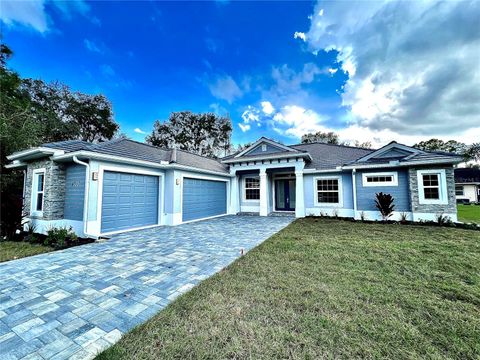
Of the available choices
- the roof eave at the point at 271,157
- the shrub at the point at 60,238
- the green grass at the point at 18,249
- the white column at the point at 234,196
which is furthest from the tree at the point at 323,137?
the green grass at the point at 18,249

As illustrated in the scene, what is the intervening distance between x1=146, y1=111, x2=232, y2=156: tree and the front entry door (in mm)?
17133

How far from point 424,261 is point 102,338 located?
20.1ft

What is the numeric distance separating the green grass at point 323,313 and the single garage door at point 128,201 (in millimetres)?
5332

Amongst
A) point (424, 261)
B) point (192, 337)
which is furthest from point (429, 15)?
point (192, 337)

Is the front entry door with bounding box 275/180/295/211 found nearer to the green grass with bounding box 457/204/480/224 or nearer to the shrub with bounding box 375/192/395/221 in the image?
the shrub with bounding box 375/192/395/221

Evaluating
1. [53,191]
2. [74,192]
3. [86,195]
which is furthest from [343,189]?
[53,191]

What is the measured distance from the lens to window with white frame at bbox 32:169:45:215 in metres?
7.99

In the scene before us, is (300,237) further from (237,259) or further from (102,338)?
(102,338)

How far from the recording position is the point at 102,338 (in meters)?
2.15

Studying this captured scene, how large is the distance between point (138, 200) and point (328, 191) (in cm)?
1017

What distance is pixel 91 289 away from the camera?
3.29 m

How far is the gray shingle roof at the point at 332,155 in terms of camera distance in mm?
12008

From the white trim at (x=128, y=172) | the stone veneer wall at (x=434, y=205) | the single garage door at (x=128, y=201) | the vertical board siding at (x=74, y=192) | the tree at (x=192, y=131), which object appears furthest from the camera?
the tree at (x=192, y=131)

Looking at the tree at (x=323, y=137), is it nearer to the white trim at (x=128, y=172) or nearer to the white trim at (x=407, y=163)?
the white trim at (x=407, y=163)
